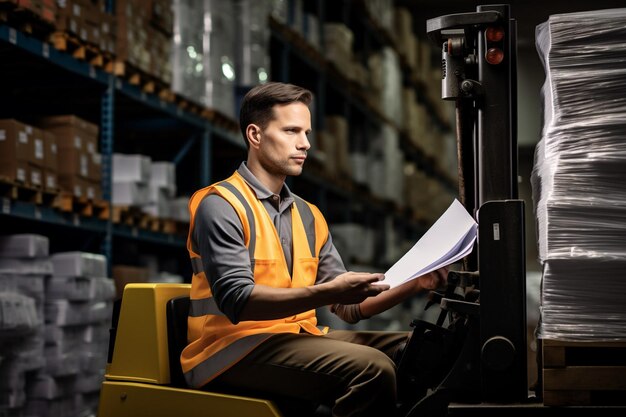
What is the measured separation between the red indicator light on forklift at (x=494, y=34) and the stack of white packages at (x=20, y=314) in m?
3.21

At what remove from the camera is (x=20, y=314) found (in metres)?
5.24

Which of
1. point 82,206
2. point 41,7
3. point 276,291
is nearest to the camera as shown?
point 276,291

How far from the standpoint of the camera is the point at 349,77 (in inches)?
461

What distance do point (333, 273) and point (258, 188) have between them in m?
0.45

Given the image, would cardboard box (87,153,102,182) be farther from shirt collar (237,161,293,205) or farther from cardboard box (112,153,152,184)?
shirt collar (237,161,293,205)

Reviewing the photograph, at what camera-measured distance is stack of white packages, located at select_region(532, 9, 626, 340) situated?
2.81m

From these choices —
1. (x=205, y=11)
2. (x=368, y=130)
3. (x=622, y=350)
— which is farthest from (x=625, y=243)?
(x=368, y=130)

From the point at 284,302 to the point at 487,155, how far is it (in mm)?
818

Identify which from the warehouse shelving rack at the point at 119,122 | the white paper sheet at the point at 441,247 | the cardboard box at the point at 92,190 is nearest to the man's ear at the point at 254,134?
the white paper sheet at the point at 441,247

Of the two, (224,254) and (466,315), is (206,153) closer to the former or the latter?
(224,254)

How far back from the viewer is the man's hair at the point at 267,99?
127 inches

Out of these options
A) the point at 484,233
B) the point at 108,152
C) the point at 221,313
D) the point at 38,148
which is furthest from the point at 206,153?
the point at 484,233

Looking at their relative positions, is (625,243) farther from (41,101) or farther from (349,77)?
(349,77)

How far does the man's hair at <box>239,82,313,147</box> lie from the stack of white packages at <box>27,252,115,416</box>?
10.2ft
